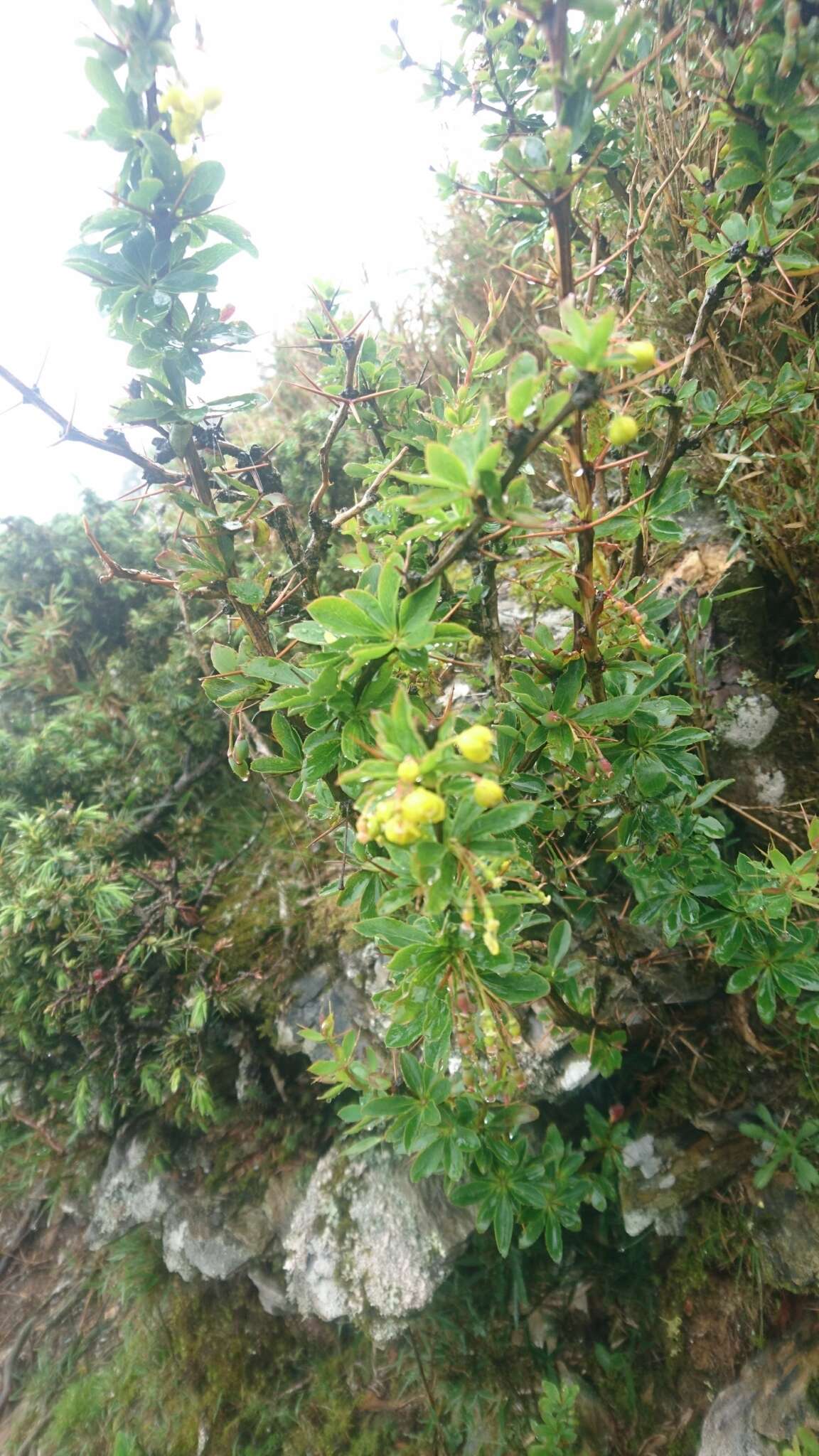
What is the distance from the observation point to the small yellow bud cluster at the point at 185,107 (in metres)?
0.81

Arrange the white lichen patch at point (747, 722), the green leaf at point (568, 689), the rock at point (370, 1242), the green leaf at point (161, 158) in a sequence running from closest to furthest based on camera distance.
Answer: the green leaf at point (161, 158) < the green leaf at point (568, 689) < the white lichen patch at point (747, 722) < the rock at point (370, 1242)

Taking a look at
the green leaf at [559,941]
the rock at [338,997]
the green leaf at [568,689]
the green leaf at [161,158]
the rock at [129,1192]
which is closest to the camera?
the green leaf at [161,158]

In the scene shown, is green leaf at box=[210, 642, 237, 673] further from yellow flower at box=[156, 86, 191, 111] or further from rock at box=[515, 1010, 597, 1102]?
rock at box=[515, 1010, 597, 1102]

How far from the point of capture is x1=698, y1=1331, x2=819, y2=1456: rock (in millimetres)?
1359

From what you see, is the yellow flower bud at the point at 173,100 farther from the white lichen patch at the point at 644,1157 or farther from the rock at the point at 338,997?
the white lichen patch at the point at 644,1157

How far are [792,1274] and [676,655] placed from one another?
1.46 m

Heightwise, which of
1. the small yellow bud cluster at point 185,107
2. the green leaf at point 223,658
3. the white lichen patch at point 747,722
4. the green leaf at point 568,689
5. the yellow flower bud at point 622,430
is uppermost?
the small yellow bud cluster at point 185,107

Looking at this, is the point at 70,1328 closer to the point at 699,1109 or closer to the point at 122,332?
the point at 699,1109

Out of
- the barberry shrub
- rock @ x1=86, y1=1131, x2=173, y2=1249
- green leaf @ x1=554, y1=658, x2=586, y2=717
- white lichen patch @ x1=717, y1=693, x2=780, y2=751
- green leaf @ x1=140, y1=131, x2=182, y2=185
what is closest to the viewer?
the barberry shrub

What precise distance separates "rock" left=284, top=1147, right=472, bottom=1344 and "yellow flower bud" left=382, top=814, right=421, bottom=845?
1647 millimetres

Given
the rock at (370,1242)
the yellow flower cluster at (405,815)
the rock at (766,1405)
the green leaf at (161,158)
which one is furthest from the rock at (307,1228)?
the green leaf at (161,158)

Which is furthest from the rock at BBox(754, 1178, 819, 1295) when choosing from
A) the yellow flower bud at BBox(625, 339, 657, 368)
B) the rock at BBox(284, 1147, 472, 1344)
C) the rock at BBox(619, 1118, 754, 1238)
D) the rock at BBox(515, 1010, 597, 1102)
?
the yellow flower bud at BBox(625, 339, 657, 368)

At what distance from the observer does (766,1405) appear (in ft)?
4.61

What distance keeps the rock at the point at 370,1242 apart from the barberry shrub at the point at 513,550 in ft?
1.30
